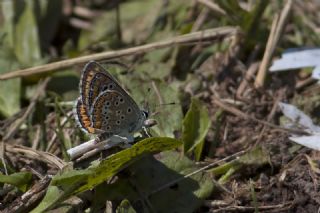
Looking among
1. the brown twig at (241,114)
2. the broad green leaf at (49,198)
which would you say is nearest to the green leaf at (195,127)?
the brown twig at (241,114)

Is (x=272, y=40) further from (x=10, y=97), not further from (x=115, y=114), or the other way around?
(x=10, y=97)

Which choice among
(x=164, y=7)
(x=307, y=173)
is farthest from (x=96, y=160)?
(x=164, y=7)

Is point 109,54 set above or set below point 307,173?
above

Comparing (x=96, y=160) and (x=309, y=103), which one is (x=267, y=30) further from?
(x=96, y=160)

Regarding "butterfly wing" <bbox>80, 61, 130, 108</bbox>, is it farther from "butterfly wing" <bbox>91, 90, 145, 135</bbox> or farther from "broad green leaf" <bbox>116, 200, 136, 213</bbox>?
"broad green leaf" <bbox>116, 200, 136, 213</bbox>

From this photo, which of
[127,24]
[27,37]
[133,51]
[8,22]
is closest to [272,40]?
[133,51]

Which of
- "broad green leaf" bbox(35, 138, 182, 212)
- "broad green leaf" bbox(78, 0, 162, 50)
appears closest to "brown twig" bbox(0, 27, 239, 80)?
"broad green leaf" bbox(78, 0, 162, 50)
